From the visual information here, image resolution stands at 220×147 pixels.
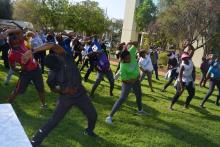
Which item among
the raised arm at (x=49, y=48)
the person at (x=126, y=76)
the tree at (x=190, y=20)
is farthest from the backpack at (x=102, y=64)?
the tree at (x=190, y=20)

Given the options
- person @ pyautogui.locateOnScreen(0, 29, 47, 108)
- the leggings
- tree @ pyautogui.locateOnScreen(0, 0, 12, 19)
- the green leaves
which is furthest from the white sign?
tree @ pyautogui.locateOnScreen(0, 0, 12, 19)

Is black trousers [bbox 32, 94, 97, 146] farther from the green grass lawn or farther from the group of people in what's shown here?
the green grass lawn

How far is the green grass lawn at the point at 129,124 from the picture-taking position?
712cm

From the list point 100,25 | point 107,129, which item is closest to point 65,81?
point 107,129

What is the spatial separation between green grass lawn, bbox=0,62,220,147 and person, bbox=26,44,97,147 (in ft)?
2.37

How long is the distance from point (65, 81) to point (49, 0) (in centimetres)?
4425

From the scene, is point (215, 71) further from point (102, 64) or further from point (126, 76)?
point (126, 76)

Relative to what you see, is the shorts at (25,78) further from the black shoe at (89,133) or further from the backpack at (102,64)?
the backpack at (102,64)

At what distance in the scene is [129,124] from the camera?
833 centimetres

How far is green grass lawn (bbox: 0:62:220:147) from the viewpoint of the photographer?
7.12m

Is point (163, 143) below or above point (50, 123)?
below

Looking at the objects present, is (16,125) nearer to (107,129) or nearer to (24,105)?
(107,129)

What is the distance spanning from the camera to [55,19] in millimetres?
49344

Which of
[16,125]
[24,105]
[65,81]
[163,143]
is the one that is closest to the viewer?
[16,125]
